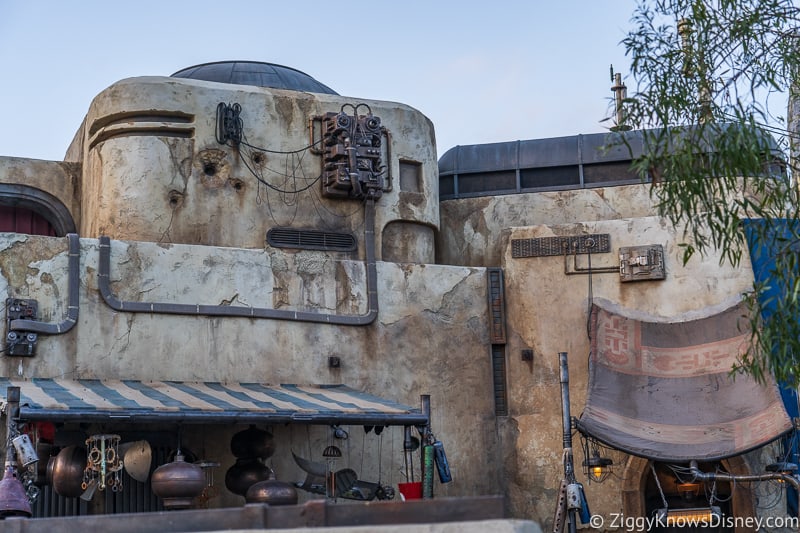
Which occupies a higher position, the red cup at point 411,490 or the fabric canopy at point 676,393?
the fabric canopy at point 676,393

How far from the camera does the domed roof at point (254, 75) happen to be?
19.5 metres

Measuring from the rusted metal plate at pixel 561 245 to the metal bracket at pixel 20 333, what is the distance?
21.6 feet

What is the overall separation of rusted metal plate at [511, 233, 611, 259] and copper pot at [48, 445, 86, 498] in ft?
22.8

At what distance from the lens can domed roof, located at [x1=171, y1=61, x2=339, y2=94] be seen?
19.5 meters

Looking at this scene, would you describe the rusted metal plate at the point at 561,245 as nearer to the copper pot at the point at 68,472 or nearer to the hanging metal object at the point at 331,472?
the hanging metal object at the point at 331,472

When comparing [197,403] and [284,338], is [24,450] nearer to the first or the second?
[197,403]

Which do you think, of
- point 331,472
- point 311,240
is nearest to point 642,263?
point 311,240

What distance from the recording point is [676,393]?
16453mm

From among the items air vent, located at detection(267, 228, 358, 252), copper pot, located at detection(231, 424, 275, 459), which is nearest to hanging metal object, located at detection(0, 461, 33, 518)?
copper pot, located at detection(231, 424, 275, 459)

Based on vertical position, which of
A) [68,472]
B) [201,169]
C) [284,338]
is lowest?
[68,472]

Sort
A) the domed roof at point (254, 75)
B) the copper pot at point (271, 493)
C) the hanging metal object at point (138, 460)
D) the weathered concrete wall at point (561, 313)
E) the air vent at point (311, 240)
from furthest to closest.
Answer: the domed roof at point (254, 75)
the air vent at point (311, 240)
the weathered concrete wall at point (561, 313)
the hanging metal object at point (138, 460)
the copper pot at point (271, 493)

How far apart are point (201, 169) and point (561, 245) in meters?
4.92

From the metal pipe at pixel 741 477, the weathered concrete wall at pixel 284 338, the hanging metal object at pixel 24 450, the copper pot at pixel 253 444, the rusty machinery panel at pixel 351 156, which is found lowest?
the metal pipe at pixel 741 477

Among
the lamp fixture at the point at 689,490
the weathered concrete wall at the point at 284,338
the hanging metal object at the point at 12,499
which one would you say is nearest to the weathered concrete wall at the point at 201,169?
the weathered concrete wall at the point at 284,338
